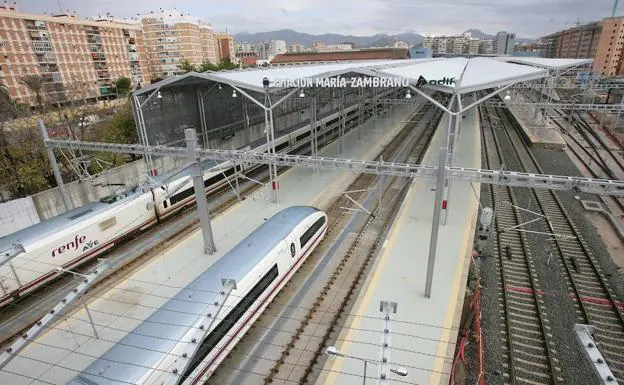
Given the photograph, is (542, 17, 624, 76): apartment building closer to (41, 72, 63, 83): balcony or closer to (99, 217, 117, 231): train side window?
(99, 217, 117, 231): train side window

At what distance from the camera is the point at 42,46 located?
4403cm

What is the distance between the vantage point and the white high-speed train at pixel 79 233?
1158 centimetres

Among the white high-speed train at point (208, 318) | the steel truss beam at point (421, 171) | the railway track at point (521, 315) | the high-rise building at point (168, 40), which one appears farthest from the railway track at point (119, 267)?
the high-rise building at point (168, 40)

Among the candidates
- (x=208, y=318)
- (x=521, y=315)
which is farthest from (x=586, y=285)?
(x=208, y=318)

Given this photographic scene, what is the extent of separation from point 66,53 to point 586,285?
60.1 metres

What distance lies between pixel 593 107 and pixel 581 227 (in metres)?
15.1

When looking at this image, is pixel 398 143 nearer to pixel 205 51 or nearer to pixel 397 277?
pixel 397 277

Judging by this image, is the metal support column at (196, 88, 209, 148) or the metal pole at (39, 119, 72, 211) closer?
the metal pole at (39, 119, 72, 211)

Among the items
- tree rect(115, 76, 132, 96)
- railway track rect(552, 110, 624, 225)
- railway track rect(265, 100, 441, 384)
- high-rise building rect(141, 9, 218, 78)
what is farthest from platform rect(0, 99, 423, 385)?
high-rise building rect(141, 9, 218, 78)

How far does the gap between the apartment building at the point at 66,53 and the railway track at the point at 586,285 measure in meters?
35.4

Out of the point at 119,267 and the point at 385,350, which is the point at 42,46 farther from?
the point at 385,350

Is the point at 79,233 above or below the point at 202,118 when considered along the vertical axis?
below

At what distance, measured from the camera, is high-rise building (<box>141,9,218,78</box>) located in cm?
7244

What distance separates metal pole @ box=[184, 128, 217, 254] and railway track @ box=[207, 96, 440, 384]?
388 cm
